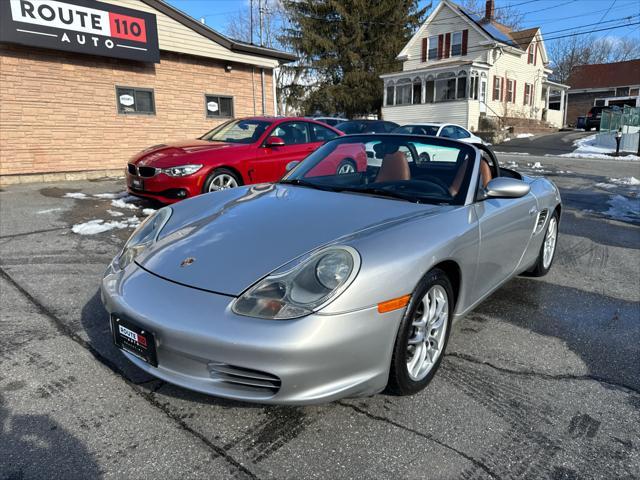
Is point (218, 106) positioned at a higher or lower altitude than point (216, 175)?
higher

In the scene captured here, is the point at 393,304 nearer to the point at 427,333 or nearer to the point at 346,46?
the point at 427,333

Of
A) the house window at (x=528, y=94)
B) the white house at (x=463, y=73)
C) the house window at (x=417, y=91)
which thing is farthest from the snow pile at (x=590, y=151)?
the house window at (x=417, y=91)

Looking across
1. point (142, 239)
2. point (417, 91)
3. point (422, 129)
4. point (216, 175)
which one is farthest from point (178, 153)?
point (417, 91)

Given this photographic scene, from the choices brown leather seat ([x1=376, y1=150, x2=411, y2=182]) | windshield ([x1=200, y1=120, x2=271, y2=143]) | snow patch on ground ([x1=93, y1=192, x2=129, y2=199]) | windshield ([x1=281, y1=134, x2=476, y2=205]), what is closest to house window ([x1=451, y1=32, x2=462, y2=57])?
windshield ([x1=200, y1=120, x2=271, y2=143])

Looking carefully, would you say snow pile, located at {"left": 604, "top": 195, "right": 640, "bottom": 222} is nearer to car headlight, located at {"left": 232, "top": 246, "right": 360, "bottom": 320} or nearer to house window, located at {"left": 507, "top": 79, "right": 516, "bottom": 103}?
car headlight, located at {"left": 232, "top": 246, "right": 360, "bottom": 320}

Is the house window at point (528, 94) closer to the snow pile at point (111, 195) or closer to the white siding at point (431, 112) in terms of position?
the white siding at point (431, 112)

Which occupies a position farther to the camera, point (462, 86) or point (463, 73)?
point (462, 86)

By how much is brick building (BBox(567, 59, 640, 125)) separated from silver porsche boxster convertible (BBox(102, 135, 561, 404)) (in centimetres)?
5161

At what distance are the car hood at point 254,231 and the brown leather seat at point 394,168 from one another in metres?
0.41

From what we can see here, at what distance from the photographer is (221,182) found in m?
6.93

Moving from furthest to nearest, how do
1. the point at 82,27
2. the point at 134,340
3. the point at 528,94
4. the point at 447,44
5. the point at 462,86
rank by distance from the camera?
1. the point at 528,94
2. the point at 447,44
3. the point at 462,86
4. the point at 82,27
5. the point at 134,340

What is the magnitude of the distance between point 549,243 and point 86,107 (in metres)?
10.2

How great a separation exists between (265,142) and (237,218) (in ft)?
16.0

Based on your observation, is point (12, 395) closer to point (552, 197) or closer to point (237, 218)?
point (237, 218)
